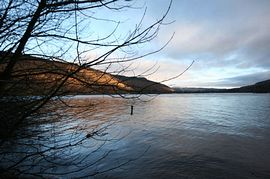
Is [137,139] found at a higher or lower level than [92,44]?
lower

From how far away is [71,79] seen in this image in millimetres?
3369

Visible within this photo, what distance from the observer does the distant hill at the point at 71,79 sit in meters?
3.36

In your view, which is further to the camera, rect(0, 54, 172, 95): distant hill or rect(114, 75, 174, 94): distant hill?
rect(114, 75, 174, 94): distant hill

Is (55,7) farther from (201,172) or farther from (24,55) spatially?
Answer: (201,172)

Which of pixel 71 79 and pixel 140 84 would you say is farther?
pixel 140 84

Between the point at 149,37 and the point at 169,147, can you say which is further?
the point at 169,147

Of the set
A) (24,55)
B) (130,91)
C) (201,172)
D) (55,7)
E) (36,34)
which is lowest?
(201,172)

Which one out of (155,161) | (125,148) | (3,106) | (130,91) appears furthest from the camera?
(125,148)

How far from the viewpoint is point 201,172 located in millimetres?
14828

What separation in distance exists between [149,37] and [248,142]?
2385cm

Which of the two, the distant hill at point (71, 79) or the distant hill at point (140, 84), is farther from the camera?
the distant hill at point (140, 84)

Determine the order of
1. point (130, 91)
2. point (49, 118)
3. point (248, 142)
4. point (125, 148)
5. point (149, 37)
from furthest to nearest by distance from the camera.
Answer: point (248, 142) < point (125, 148) < point (49, 118) < point (130, 91) < point (149, 37)

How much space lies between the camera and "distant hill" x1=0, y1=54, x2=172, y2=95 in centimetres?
336

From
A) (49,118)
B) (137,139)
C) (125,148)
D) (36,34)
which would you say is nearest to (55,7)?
(36,34)
